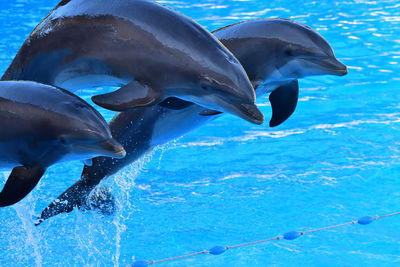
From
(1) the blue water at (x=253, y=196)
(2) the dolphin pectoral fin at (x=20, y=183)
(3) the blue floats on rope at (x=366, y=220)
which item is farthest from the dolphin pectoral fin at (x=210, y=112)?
(3) the blue floats on rope at (x=366, y=220)

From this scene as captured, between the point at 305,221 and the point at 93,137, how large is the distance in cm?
400

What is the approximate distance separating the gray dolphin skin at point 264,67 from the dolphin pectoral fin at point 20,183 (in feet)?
3.01

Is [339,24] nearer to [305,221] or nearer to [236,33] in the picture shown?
[305,221]

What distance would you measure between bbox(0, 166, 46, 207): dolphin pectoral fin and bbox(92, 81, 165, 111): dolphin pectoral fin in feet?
1.69

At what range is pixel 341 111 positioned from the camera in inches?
377

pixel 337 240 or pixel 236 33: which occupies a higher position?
pixel 236 33

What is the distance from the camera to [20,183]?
10.5ft

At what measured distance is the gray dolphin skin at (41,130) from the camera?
3143 millimetres

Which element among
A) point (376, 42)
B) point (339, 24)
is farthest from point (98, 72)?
point (339, 24)

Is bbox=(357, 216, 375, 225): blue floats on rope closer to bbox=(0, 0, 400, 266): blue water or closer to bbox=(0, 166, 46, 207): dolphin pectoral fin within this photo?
bbox=(0, 0, 400, 266): blue water

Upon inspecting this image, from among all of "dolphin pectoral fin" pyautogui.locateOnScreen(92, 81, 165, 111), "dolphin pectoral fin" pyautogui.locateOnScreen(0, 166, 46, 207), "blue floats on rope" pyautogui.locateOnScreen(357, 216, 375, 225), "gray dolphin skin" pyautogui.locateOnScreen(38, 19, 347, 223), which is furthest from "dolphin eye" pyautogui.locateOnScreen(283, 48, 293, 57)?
"blue floats on rope" pyautogui.locateOnScreen(357, 216, 375, 225)

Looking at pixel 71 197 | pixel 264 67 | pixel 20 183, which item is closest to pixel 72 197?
pixel 71 197

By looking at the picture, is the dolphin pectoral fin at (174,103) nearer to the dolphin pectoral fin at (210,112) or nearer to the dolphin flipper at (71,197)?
the dolphin pectoral fin at (210,112)

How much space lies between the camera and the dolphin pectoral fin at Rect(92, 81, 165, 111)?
310 centimetres
